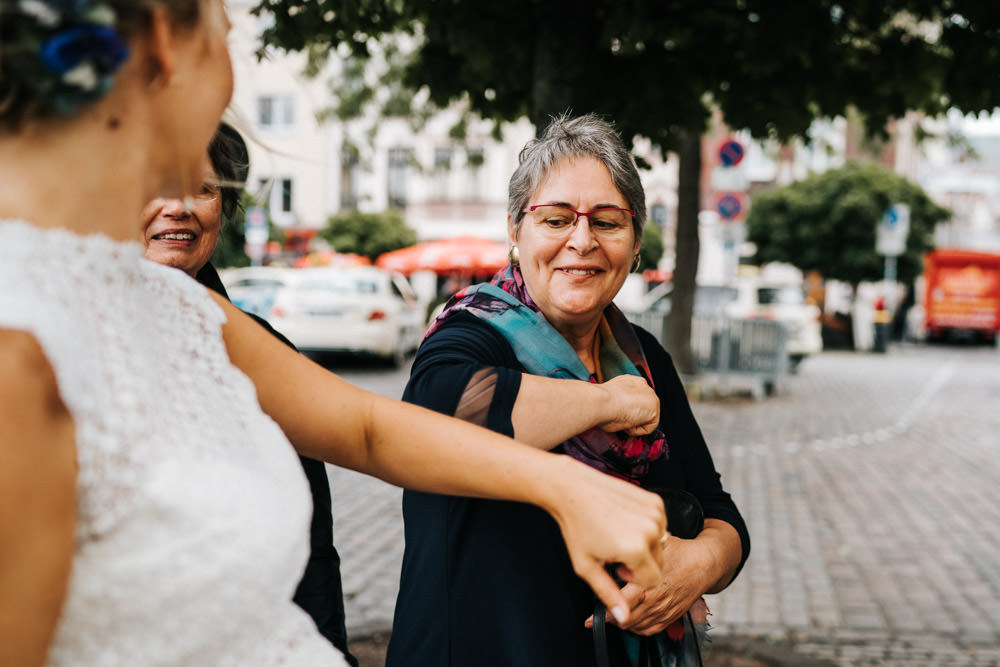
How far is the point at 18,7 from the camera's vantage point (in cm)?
83

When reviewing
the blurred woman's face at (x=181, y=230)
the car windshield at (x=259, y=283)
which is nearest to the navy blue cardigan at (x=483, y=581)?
the blurred woman's face at (x=181, y=230)

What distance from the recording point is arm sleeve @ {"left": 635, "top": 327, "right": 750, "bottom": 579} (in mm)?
2049

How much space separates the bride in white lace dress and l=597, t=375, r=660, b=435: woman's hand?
1.90ft

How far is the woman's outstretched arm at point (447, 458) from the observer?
1.12 meters

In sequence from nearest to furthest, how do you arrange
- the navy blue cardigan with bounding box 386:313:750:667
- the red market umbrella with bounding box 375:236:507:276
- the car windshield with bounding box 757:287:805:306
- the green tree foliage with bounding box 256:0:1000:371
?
the navy blue cardigan with bounding box 386:313:750:667 → the green tree foliage with bounding box 256:0:1000:371 → the car windshield with bounding box 757:287:805:306 → the red market umbrella with bounding box 375:236:507:276

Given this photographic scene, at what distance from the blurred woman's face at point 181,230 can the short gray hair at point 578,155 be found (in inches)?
27.2

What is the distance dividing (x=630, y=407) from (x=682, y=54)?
2.89 m

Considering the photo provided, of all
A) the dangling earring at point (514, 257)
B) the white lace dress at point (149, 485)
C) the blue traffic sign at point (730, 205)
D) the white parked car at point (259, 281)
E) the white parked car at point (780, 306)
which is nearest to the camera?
the white lace dress at point (149, 485)

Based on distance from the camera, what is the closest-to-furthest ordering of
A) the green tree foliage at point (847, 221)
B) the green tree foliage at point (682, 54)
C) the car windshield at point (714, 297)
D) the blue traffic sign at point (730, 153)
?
the green tree foliage at point (682, 54)
the blue traffic sign at point (730, 153)
the car windshield at point (714, 297)
the green tree foliage at point (847, 221)

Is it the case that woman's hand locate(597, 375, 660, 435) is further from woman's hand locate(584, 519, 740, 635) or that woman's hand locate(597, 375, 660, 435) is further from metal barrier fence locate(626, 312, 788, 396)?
metal barrier fence locate(626, 312, 788, 396)

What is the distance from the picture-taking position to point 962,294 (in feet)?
109

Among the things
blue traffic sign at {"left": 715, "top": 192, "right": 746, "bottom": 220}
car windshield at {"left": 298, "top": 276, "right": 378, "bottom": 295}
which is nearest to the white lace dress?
blue traffic sign at {"left": 715, "top": 192, "right": 746, "bottom": 220}

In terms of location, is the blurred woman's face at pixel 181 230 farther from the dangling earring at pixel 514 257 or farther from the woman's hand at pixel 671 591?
the woman's hand at pixel 671 591

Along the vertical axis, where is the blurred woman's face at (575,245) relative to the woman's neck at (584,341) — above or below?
above
